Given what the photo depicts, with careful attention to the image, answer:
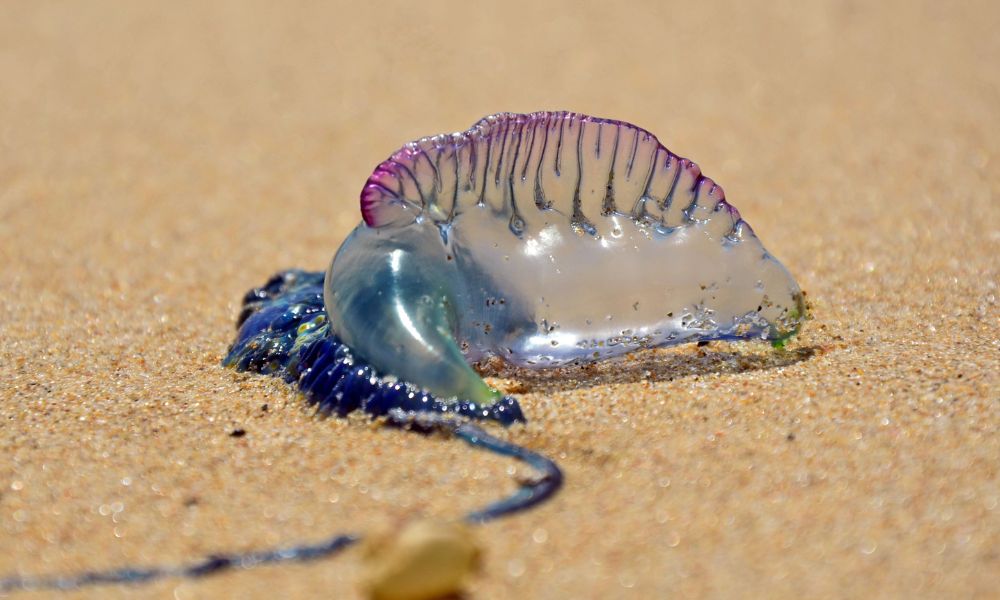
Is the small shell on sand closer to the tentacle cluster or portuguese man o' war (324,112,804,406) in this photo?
the tentacle cluster

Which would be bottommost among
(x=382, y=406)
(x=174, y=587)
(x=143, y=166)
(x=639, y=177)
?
(x=174, y=587)

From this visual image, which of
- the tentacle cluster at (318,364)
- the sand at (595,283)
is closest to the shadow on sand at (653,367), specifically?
the sand at (595,283)

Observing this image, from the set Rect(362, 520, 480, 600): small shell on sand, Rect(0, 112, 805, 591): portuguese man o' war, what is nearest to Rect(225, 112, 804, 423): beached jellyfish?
Rect(0, 112, 805, 591): portuguese man o' war

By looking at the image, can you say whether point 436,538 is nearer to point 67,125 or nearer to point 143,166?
point 143,166

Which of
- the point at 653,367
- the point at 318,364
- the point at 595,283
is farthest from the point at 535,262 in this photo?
the point at 318,364

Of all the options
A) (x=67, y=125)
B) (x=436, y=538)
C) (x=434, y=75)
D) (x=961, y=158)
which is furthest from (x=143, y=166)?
(x=436, y=538)

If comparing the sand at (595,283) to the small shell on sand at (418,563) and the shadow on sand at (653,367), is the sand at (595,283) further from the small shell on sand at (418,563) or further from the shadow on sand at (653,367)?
the small shell on sand at (418,563)
